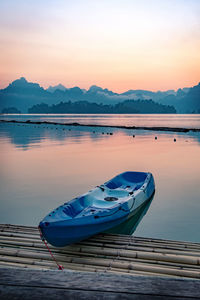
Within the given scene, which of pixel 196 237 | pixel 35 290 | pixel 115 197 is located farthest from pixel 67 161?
pixel 35 290

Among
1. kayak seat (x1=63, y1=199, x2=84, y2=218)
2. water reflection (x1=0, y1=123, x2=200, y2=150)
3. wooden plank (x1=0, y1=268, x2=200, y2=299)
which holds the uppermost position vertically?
wooden plank (x1=0, y1=268, x2=200, y2=299)

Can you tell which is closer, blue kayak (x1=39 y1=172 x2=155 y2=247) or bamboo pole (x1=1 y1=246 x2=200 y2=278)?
bamboo pole (x1=1 y1=246 x2=200 y2=278)

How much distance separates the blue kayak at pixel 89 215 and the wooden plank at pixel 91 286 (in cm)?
505

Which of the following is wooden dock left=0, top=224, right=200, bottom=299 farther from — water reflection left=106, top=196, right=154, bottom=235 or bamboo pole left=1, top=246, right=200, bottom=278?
water reflection left=106, top=196, right=154, bottom=235

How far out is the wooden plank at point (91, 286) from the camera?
197 cm

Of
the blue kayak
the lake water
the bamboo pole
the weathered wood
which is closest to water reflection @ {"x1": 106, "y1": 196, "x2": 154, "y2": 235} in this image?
the lake water

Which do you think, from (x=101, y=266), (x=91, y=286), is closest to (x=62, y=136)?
(x=101, y=266)

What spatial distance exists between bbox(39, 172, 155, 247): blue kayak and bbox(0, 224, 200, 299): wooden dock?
347 mm

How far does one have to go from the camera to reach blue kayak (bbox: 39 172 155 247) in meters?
7.19

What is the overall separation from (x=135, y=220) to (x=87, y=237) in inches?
185

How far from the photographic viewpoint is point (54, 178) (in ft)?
65.7

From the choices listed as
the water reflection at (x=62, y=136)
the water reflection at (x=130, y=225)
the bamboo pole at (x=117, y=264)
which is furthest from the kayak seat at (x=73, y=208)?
the water reflection at (x=62, y=136)

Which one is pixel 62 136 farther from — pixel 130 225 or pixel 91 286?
pixel 91 286

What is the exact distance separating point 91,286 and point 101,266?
15.2 ft
